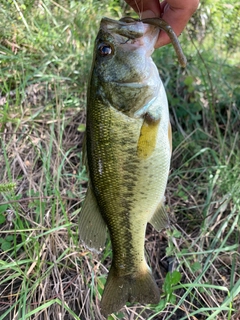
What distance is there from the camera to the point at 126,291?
1.81 m

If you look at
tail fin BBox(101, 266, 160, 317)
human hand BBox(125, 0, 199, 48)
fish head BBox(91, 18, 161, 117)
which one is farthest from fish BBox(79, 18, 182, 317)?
human hand BBox(125, 0, 199, 48)

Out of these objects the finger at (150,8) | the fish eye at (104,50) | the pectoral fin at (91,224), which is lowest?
the pectoral fin at (91,224)

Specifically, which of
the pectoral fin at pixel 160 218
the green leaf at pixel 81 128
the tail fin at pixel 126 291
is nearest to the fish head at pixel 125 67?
the pectoral fin at pixel 160 218

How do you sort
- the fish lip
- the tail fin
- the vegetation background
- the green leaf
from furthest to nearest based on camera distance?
1. the green leaf
2. the vegetation background
3. the tail fin
4. the fish lip

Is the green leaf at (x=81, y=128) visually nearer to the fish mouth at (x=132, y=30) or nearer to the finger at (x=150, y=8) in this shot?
the finger at (x=150, y=8)

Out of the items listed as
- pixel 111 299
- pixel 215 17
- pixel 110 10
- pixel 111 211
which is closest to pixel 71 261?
pixel 111 299

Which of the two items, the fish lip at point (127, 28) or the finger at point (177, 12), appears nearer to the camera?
the fish lip at point (127, 28)

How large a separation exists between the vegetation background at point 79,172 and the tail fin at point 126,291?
0.82 ft

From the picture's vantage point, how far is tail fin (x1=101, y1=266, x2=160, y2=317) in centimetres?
179

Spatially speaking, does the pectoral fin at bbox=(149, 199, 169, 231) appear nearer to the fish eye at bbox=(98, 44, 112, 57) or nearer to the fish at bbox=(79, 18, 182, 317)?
the fish at bbox=(79, 18, 182, 317)

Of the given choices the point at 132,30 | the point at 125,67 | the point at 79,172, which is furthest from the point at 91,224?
the point at 79,172

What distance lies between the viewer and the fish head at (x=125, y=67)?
1524 millimetres

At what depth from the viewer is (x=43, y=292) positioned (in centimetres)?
206

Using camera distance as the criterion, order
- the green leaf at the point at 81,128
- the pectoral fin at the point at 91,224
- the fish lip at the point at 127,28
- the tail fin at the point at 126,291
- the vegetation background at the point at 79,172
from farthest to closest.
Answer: the green leaf at the point at 81,128
the vegetation background at the point at 79,172
the tail fin at the point at 126,291
the pectoral fin at the point at 91,224
the fish lip at the point at 127,28
